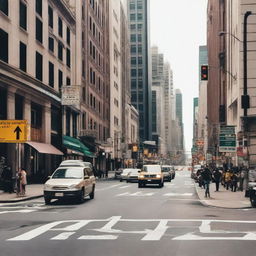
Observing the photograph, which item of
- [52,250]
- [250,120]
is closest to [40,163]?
[250,120]

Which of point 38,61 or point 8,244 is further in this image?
point 38,61

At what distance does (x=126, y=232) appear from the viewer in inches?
517

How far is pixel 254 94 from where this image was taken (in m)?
43.1

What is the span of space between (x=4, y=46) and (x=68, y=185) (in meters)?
18.1

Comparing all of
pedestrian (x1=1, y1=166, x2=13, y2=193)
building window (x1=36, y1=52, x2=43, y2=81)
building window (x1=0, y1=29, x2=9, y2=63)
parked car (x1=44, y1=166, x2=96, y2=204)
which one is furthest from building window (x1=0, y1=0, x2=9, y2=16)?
parked car (x1=44, y1=166, x2=96, y2=204)

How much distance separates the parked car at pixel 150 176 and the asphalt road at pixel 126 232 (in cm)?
2100

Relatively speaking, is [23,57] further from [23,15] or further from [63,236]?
[63,236]

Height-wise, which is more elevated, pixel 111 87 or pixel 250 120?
pixel 111 87

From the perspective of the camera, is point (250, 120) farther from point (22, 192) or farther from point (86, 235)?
point (86, 235)

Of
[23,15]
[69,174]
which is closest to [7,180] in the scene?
[69,174]

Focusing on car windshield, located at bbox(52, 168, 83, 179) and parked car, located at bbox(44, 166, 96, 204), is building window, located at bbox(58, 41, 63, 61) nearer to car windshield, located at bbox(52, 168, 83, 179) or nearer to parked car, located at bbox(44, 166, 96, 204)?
parked car, located at bbox(44, 166, 96, 204)

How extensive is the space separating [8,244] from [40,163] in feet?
121

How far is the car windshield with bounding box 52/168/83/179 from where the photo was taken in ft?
78.8

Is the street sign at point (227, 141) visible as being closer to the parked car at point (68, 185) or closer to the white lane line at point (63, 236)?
the parked car at point (68, 185)
